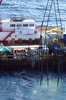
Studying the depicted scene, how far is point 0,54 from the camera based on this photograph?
73.4 m

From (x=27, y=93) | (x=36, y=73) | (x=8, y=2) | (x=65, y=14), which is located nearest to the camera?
(x=27, y=93)

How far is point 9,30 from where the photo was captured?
271 feet

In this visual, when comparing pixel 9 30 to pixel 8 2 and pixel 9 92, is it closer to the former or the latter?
pixel 9 92

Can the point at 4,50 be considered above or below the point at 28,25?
below

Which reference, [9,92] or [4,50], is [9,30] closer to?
[4,50]

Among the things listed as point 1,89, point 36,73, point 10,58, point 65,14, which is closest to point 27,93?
point 1,89

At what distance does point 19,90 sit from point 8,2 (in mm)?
143455

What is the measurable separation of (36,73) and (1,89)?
46.5ft

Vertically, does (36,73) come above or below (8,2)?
below

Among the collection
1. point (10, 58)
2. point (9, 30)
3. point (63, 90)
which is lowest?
point (63, 90)

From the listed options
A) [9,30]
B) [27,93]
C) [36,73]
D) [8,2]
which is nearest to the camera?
[27,93]

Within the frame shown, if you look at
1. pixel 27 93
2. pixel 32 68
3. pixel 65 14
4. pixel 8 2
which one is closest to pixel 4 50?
pixel 32 68

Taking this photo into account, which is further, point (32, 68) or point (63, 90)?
point (32, 68)

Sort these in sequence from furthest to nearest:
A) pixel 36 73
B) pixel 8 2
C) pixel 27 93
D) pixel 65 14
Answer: pixel 8 2 < pixel 65 14 < pixel 36 73 < pixel 27 93
